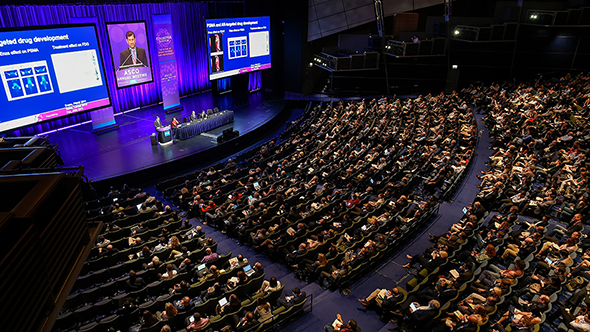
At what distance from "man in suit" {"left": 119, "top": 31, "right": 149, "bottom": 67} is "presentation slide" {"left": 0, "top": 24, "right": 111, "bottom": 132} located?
1.99m

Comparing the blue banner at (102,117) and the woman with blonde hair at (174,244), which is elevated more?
the blue banner at (102,117)

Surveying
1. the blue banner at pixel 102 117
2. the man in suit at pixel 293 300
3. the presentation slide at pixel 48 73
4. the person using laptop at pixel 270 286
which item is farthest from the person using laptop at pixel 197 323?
the blue banner at pixel 102 117

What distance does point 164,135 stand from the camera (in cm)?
1591

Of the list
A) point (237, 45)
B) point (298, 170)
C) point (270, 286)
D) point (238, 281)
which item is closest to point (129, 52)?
point (237, 45)

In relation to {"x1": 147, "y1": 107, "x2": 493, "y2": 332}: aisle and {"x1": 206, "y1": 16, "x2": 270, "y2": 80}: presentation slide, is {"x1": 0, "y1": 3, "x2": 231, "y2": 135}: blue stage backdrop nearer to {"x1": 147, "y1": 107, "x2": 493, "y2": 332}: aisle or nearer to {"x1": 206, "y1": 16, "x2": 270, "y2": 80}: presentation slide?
{"x1": 206, "y1": 16, "x2": 270, "y2": 80}: presentation slide

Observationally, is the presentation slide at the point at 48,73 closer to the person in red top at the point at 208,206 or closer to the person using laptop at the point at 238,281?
the person in red top at the point at 208,206

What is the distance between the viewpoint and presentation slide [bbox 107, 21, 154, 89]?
639 inches

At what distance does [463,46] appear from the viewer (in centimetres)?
2283

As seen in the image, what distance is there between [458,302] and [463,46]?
19.8 metres

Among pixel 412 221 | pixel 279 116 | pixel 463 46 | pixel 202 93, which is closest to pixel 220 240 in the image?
pixel 412 221

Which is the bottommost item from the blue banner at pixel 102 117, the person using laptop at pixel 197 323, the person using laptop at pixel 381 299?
the person using laptop at pixel 381 299

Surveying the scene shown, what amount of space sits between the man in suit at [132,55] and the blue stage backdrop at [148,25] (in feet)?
6.27

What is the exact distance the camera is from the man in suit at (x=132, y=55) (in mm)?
16750

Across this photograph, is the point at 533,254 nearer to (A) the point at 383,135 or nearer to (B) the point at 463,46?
(A) the point at 383,135
